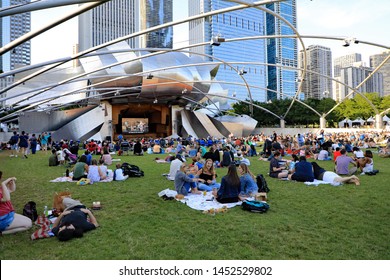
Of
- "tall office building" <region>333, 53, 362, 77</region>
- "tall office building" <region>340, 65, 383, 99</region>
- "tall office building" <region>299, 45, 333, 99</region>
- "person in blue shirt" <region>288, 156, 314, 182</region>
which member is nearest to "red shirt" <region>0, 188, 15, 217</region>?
"person in blue shirt" <region>288, 156, 314, 182</region>

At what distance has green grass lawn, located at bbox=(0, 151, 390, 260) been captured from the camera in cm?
395

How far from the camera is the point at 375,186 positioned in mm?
8258

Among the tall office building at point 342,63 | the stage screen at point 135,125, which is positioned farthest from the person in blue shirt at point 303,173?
the tall office building at point 342,63

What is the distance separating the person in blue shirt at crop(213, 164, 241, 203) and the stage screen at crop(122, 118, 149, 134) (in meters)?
42.9

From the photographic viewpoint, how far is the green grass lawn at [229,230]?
3.95 metres

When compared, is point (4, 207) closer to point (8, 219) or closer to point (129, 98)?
point (8, 219)

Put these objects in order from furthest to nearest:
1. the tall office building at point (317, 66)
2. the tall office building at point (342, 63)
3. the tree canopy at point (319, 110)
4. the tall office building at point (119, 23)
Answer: the tall office building at point (119, 23), the tall office building at point (342, 63), the tall office building at point (317, 66), the tree canopy at point (319, 110)

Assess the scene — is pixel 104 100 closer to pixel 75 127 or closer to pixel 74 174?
pixel 75 127

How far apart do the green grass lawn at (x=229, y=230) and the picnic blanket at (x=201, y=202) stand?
22cm

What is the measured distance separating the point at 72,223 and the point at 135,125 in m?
45.0

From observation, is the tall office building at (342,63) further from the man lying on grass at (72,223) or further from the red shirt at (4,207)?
the red shirt at (4,207)

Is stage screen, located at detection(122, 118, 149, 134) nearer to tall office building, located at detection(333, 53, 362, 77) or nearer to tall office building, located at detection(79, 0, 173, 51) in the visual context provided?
tall office building, located at detection(79, 0, 173, 51)

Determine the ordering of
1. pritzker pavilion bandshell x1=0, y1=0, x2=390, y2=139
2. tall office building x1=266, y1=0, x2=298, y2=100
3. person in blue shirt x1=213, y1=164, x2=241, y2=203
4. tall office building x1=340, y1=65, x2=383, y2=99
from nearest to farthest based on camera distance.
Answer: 1. person in blue shirt x1=213, y1=164, x2=241, y2=203
2. pritzker pavilion bandshell x1=0, y1=0, x2=390, y2=139
3. tall office building x1=340, y1=65, x2=383, y2=99
4. tall office building x1=266, y1=0, x2=298, y2=100

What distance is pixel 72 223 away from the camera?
15.5ft
